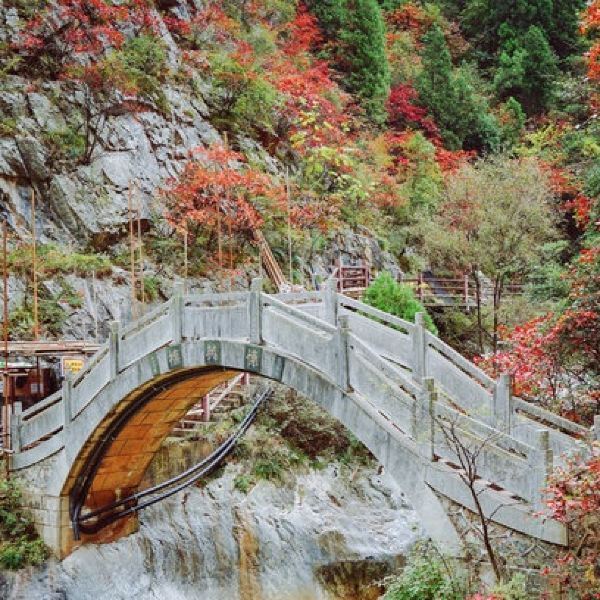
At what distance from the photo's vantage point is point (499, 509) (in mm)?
8023

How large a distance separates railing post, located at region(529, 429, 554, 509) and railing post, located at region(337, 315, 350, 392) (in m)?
2.80

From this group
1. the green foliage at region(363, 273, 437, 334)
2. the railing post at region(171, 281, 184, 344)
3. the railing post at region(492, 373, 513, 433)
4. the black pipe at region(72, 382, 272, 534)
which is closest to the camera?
the railing post at region(492, 373, 513, 433)

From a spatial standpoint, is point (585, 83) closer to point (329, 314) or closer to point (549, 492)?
point (329, 314)

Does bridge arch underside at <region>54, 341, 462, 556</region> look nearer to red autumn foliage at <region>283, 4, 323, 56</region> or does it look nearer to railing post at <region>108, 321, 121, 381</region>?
railing post at <region>108, 321, 121, 381</region>

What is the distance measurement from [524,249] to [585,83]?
6.98 metres

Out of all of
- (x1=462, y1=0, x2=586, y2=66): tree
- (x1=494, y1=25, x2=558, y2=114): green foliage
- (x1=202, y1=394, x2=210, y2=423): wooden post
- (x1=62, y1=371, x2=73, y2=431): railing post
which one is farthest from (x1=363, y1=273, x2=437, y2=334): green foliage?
(x1=462, y1=0, x2=586, y2=66): tree

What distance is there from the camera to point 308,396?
34.8ft

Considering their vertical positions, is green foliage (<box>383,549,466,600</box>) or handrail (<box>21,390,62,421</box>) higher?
handrail (<box>21,390,62,421</box>)

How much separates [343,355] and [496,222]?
1121 centimetres

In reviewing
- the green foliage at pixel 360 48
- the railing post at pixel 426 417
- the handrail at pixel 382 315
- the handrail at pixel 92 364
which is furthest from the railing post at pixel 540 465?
the green foliage at pixel 360 48

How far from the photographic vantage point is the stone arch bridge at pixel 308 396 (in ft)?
27.9

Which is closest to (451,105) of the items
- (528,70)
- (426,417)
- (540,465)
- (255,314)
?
(528,70)

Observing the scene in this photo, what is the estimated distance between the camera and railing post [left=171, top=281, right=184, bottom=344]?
40.7ft

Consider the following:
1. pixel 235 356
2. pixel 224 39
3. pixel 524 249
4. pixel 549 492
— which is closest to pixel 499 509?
pixel 549 492
